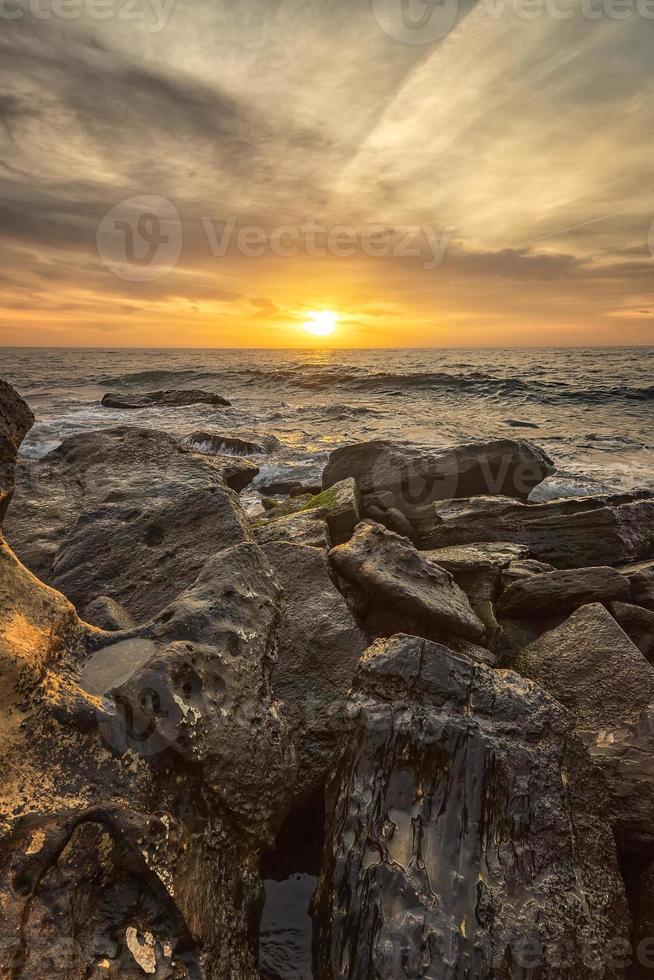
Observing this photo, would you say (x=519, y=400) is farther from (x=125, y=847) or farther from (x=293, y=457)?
(x=125, y=847)

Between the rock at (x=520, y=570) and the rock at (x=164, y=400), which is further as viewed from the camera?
the rock at (x=164, y=400)

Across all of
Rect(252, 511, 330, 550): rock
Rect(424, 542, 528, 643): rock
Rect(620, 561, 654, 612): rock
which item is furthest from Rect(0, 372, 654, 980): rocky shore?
Rect(620, 561, 654, 612): rock

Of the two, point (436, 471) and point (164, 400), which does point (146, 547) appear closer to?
point (436, 471)

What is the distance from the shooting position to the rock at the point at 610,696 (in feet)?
11.3

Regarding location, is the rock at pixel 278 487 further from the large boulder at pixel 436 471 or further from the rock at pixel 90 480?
the rock at pixel 90 480

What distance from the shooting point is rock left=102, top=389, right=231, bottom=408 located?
98.5 ft

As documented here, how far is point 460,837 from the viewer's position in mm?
2762

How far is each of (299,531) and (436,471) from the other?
473 cm

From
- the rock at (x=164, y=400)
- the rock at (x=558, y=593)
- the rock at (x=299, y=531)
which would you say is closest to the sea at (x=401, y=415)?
the rock at (x=164, y=400)

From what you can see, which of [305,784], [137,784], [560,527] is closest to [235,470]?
[560,527]

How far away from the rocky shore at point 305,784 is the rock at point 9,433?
0.01 m

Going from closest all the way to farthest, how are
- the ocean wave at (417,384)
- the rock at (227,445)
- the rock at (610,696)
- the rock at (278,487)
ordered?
1. the rock at (610,696)
2. the rock at (278,487)
3. the rock at (227,445)
4. the ocean wave at (417,384)

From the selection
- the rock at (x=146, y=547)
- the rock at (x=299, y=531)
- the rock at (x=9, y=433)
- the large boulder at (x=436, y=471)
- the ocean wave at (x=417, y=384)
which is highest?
the rock at (x=9, y=433)

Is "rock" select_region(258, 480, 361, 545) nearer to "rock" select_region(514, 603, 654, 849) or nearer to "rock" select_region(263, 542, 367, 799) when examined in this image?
"rock" select_region(263, 542, 367, 799)
